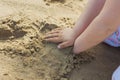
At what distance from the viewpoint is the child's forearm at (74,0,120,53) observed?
1.18 metres

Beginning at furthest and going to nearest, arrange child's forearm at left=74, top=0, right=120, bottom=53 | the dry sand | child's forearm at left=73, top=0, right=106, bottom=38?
1. child's forearm at left=73, top=0, right=106, bottom=38
2. the dry sand
3. child's forearm at left=74, top=0, right=120, bottom=53

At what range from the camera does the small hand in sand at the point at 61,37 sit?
143 cm

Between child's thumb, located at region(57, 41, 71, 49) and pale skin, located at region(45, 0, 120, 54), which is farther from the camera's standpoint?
child's thumb, located at region(57, 41, 71, 49)

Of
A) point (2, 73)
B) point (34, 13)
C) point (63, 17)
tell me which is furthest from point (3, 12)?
point (2, 73)

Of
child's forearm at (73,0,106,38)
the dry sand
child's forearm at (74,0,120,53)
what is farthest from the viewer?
child's forearm at (73,0,106,38)

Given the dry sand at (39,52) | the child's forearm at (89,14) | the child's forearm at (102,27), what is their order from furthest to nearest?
the child's forearm at (89,14), the dry sand at (39,52), the child's forearm at (102,27)

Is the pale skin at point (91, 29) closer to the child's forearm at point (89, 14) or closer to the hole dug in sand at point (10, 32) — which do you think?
the child's forearm at point (89, 14)

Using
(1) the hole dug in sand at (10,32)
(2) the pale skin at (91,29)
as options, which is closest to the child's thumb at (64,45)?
(2) the pale skin at (91,29)

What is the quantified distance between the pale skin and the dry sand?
1.7 inches

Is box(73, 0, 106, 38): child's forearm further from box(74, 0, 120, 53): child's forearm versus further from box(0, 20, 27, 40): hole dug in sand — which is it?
box(0, 20, 27, 40): hole dug in sand

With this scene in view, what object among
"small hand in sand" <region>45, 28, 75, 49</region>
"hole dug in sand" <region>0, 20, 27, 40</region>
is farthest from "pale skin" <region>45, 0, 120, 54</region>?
"hole dug in sand" <region>0, 20, 27, 40</region>

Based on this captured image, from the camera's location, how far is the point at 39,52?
1.40 m

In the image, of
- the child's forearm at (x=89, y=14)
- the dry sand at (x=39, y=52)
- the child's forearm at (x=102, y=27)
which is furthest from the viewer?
the child's forearm at (x=89, y=14)

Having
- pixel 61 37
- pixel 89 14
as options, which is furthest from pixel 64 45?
pixel 89 14
